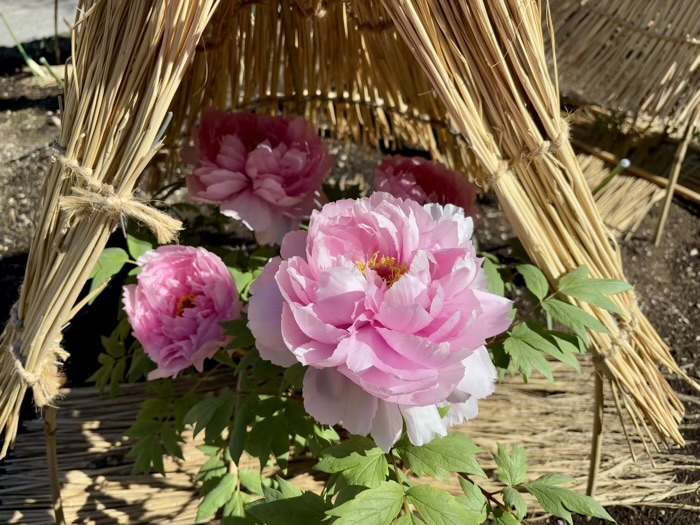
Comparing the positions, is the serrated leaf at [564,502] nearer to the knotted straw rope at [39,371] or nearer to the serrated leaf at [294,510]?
the serrated leaf at [294,510]

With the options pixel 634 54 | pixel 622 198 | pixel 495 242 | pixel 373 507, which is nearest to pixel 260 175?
pixel 373 507

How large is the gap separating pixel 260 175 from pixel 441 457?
515mm

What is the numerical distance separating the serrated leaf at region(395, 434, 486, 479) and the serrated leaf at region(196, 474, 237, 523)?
0.32 metres

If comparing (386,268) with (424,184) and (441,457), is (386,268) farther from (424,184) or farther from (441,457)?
(424,184)

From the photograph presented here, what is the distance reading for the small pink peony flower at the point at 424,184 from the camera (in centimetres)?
107

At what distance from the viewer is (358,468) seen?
75 centimetres

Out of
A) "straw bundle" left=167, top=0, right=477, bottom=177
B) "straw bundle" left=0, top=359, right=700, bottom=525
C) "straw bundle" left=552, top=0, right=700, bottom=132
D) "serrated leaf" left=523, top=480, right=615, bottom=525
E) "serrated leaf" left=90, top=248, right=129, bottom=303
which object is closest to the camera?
"serrated leaf" left=523, top=480, right=615, bottom=525

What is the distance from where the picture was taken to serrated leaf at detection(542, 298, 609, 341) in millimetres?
836

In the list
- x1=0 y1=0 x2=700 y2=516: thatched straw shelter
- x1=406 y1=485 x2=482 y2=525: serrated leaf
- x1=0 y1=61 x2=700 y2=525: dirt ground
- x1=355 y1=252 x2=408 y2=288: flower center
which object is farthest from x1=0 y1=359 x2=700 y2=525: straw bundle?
x1=355 y1=252 x2=408 y2=288: flower center

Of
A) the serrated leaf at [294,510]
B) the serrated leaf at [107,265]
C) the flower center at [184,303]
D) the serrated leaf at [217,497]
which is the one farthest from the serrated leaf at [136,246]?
the serrated leaf at [294,510]

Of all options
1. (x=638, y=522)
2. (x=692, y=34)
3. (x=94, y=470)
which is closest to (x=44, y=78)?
(x=94, y=470)

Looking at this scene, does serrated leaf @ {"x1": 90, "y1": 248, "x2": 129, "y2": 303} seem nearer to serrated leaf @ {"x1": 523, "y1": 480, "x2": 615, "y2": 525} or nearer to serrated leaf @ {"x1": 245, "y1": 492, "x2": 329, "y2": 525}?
serrated leaf @ {"x1": 245, "y1": 492, "x2": 329, "y2": 525}

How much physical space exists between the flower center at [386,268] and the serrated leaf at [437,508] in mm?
222

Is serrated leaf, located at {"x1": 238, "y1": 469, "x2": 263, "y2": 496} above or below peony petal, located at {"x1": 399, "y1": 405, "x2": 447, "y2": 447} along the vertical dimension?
below
